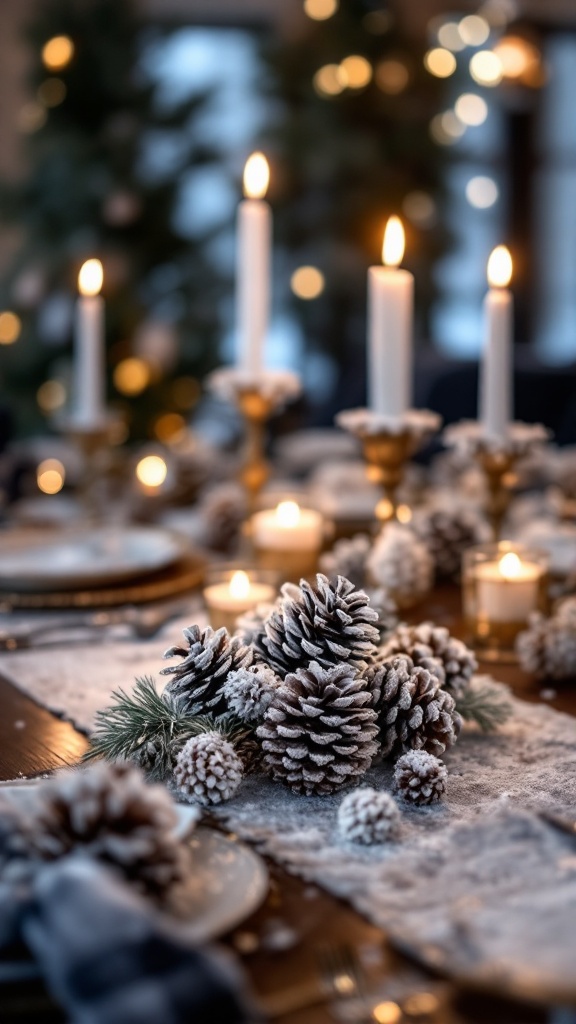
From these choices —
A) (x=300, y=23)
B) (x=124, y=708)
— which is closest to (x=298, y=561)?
(x=124, y=708)

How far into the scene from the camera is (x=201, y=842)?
0.63m

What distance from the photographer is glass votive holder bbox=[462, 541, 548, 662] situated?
1.07m

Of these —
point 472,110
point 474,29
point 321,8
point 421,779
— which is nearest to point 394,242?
point 421,779

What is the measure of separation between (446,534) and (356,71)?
3.50m

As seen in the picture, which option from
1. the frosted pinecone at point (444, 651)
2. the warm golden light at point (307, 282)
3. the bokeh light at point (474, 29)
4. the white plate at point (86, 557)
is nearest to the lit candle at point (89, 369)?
the white plate at point (86, 557)

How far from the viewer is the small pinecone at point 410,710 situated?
761mm

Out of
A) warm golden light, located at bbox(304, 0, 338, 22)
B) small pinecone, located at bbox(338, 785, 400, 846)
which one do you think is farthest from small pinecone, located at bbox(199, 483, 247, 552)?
warm golden light, located at bbox(304, 0, 338, 22)

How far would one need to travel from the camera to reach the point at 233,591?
41.7 inches

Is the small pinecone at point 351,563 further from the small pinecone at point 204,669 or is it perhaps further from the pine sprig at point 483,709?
the small pinecone at point 204,669

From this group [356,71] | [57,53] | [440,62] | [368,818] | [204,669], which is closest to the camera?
[368,818]

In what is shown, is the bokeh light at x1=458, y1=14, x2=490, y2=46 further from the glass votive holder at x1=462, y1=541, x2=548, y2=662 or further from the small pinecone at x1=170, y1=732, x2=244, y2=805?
the small pinecone at x1=170, y1=732, x2=244, y2=805

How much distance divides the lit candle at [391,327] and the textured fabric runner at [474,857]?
16.9 inches

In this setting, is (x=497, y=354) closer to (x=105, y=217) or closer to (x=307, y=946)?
(x=307, y=946)

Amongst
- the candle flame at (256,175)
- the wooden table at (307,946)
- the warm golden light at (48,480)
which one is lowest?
→ the wooden table at (307,946)
